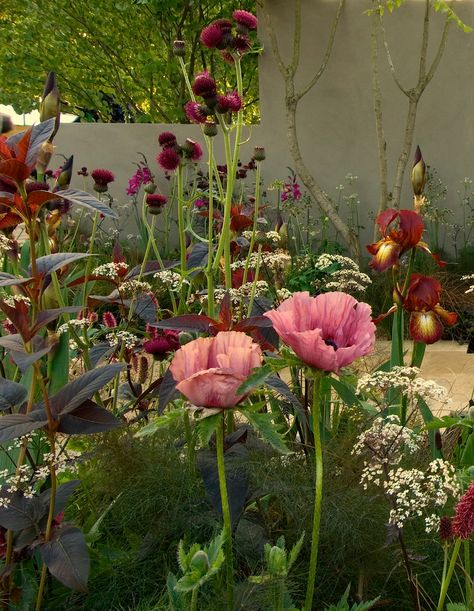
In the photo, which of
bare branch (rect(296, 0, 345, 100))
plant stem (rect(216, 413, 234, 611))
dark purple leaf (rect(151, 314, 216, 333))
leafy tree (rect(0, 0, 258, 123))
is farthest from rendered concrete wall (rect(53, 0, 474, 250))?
plant stem (rect(216, 413, 234, 611))

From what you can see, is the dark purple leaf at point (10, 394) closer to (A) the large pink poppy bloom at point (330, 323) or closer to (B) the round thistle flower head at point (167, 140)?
(A) the large pink poppy bloom at point (330, 323)

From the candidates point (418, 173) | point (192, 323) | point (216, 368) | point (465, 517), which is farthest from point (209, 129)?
point (465, 517)

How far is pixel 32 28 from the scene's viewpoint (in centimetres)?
713

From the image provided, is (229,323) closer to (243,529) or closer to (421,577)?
(243,529)

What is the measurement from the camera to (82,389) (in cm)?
132

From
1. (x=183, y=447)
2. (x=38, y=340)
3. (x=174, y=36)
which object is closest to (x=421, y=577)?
(x=183, y=447)

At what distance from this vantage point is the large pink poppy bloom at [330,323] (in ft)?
3.33

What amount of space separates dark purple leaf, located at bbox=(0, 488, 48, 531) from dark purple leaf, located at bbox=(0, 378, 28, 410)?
145 millimetres

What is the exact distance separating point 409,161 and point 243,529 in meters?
5.17

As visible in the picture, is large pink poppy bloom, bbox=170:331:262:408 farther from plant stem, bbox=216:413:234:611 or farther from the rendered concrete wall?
the rendered concrete wall

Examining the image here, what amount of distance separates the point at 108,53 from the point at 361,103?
2514 mm

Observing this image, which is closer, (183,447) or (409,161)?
(183,447)

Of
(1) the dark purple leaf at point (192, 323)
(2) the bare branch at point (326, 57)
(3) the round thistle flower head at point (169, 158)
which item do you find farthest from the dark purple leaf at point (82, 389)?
(2) the bare branch at point (326, 57)

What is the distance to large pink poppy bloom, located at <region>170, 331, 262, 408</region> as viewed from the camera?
995mm
